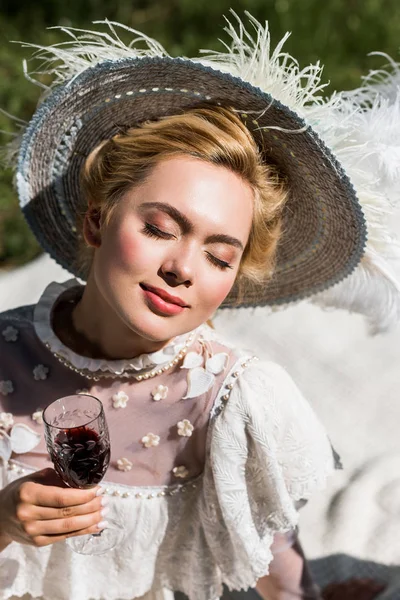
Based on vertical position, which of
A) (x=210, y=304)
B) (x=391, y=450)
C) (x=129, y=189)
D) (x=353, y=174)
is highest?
(x=353, y=174)

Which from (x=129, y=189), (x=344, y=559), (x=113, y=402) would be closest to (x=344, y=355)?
(x=344, y=559)

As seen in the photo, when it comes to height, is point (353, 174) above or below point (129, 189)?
above

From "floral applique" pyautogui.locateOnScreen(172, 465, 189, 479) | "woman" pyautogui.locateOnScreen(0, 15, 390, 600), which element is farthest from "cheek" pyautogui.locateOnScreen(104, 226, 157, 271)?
"floral applique" pyautogui.locateOnScreen(172, 465, 189, 479)

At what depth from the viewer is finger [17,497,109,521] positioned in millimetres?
1632

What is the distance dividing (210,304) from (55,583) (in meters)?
0.86

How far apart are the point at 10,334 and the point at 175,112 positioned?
69 centimetres

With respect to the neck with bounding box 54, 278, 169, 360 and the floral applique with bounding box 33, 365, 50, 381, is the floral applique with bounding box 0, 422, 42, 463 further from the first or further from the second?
the neck with bounding box 54, 278, 169, 360

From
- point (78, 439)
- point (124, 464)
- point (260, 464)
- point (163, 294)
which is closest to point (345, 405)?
point (260, 464)

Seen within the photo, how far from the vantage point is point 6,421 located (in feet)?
6.18

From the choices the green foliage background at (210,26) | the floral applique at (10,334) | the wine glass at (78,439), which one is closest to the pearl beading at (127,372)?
the floral applique at (10,334)

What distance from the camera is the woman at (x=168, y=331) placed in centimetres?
164

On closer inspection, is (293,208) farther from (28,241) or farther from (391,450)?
(28,241)

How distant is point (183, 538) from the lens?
6.51ft

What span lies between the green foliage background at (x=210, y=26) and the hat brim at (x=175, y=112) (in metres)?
2.31
